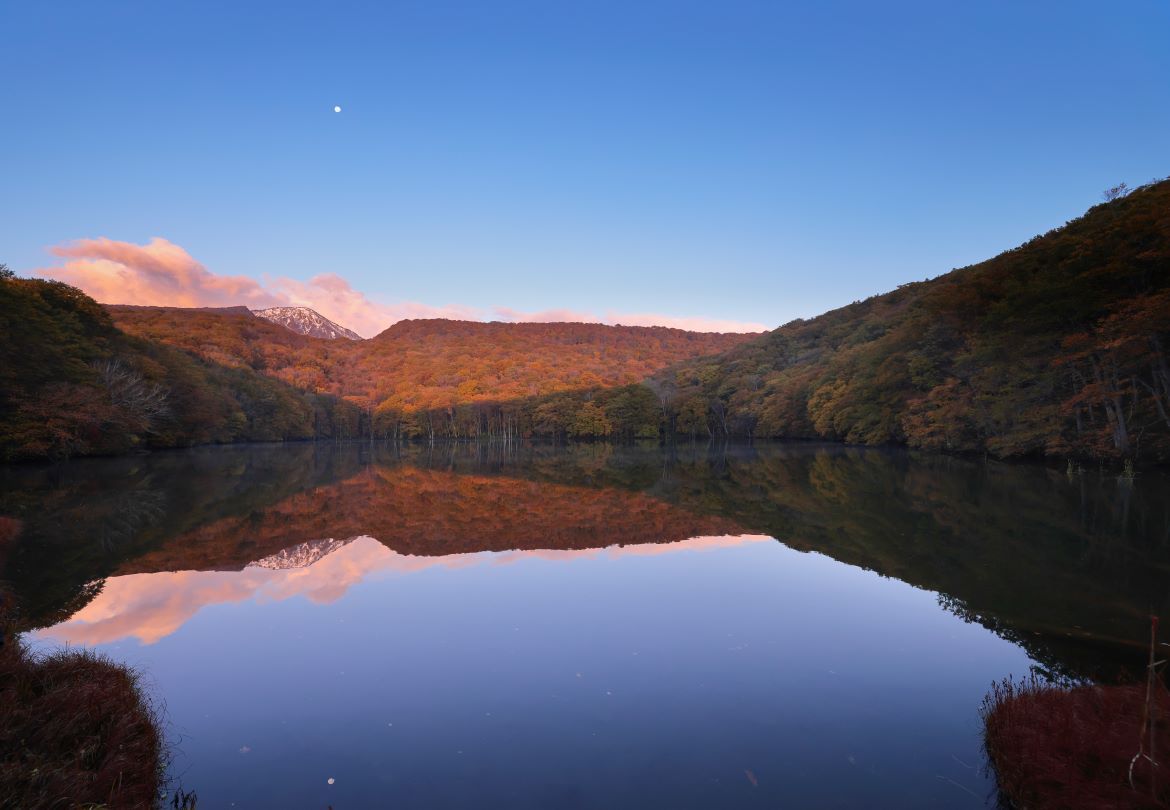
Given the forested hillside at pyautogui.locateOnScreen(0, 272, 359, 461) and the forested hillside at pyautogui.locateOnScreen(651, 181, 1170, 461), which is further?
the forested hillside at pyautogui.locateOnScreen(0, 272, 359, 461)

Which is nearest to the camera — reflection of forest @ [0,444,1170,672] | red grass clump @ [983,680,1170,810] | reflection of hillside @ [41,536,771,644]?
red grass clump @ [983,680,1170,810]

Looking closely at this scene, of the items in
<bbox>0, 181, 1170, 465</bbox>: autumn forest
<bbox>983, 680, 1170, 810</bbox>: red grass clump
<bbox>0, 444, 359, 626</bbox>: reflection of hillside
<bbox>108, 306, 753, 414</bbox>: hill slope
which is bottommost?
<bbox>0, 444, 359, 626</bbox>: reflection of hillside

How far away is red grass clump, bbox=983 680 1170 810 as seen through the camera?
3863mm

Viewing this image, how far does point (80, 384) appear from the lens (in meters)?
36.4

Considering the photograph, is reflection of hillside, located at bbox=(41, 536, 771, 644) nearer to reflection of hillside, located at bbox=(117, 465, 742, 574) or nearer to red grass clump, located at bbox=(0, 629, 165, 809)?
reflection of hillside, located at bbox=(117, 465, 742, 574)

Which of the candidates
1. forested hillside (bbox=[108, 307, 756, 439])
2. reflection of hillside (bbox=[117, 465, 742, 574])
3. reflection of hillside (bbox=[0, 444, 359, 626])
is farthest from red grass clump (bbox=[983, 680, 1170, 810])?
forested hillside (bbox=[108, 307, 756, 439])

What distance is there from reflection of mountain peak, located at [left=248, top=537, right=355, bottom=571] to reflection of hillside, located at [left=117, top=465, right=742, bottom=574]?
0.36 m

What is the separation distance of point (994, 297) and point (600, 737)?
37723 mm

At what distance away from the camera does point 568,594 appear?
10.8m

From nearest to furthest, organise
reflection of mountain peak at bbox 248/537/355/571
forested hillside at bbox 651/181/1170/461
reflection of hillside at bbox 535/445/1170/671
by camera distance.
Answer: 1. reflection of hillside at bbox 535/445/1170/671
2. reflection of mountain peak at bbox 248/537/355/571
3. forested hillside at bbox 651/181/1170/461

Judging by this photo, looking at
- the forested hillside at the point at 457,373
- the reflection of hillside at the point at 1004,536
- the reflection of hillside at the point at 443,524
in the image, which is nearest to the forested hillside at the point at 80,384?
the reflection of hillside at the point at 443,524

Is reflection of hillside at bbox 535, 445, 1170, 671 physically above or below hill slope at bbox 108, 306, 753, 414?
below

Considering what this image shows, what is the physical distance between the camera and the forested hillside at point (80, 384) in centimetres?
3206

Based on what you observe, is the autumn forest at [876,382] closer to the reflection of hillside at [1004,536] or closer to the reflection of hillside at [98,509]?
the reflection of hillside at [1004,536]
